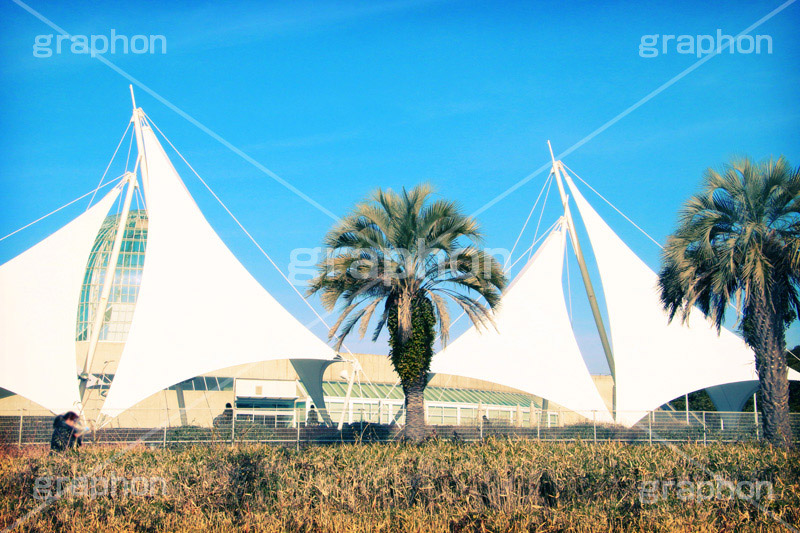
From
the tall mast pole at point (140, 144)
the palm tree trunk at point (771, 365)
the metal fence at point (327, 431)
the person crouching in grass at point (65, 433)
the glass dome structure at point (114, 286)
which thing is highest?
the tall mast pole at point (140, 144)

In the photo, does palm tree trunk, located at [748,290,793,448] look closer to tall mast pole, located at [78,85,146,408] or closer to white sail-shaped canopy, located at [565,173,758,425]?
white sail-shaped canopy, located at [565,173,758,425]

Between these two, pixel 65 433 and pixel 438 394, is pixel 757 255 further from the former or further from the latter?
pixel 438 394

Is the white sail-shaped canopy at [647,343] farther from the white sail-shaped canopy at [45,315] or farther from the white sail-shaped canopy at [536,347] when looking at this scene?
the white sail-shaped canopy at [45,315]

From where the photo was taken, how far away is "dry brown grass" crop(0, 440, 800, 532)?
6.76 meters

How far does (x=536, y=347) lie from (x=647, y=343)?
4529 millimetres

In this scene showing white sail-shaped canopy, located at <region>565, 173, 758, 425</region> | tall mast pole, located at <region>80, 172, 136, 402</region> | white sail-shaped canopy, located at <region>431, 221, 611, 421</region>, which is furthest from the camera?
white sail-shaped canopy, located at <region>431, 221, 611, 421</region>

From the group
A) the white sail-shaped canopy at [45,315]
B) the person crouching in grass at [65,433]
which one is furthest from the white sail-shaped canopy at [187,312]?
the person crouching in grass at [65,433]

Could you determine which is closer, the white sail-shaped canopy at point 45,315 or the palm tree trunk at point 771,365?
the palm tree trunk at point 771,365

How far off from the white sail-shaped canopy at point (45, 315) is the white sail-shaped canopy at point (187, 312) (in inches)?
112

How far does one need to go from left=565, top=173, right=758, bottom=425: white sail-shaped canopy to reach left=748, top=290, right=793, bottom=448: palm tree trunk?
36.3 feet

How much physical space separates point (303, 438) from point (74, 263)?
14.3m

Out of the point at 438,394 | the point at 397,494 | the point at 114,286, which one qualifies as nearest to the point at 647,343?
the point at 438,394

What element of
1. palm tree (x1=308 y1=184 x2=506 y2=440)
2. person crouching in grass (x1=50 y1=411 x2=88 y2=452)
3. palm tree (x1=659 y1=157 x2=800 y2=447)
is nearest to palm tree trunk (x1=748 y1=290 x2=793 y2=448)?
palm tree (x1=659 y1=157 x2=800 y2=447)

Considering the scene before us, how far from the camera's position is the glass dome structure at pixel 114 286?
34250 millimetres
